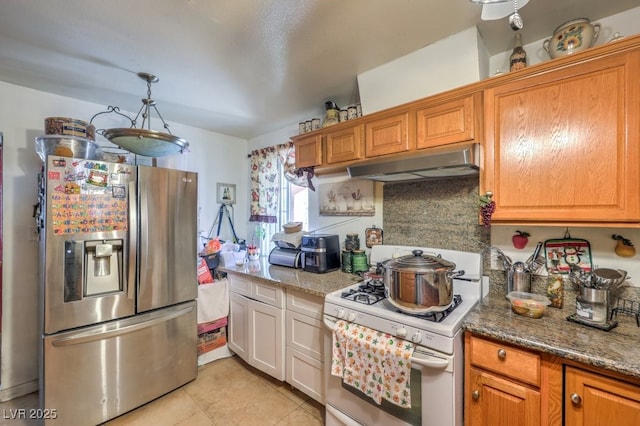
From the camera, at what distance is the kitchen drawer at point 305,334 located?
Result: 5.72ft

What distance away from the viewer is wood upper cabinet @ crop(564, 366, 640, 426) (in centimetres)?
91

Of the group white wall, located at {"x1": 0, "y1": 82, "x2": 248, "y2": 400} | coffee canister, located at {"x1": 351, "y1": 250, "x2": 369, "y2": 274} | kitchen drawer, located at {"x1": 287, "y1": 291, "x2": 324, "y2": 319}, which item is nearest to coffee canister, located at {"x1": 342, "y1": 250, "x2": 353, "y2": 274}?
coffee canister, located at {"x1": 351, "y1": 250, "x2": 369, "y2": 274}

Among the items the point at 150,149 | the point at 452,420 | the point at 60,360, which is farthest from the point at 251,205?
the point at 452,420

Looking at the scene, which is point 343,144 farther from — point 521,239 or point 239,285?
point 239,285

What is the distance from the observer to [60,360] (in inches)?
62.7

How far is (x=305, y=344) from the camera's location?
181 cm

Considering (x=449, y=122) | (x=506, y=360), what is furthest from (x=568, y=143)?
(x=506, y=360)

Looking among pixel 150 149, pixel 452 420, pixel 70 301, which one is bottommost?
pixel 452 420

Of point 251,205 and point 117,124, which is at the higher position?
point 117,124

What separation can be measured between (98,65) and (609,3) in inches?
120

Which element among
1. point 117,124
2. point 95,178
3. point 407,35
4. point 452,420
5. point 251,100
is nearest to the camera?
point 452,420

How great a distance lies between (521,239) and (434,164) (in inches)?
29.0

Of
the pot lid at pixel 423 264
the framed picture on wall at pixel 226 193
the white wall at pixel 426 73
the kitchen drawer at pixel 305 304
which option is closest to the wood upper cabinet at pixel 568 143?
the white wall at pixel 426 73

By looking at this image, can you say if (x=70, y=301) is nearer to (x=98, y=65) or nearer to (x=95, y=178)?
(x=95, y=178)
